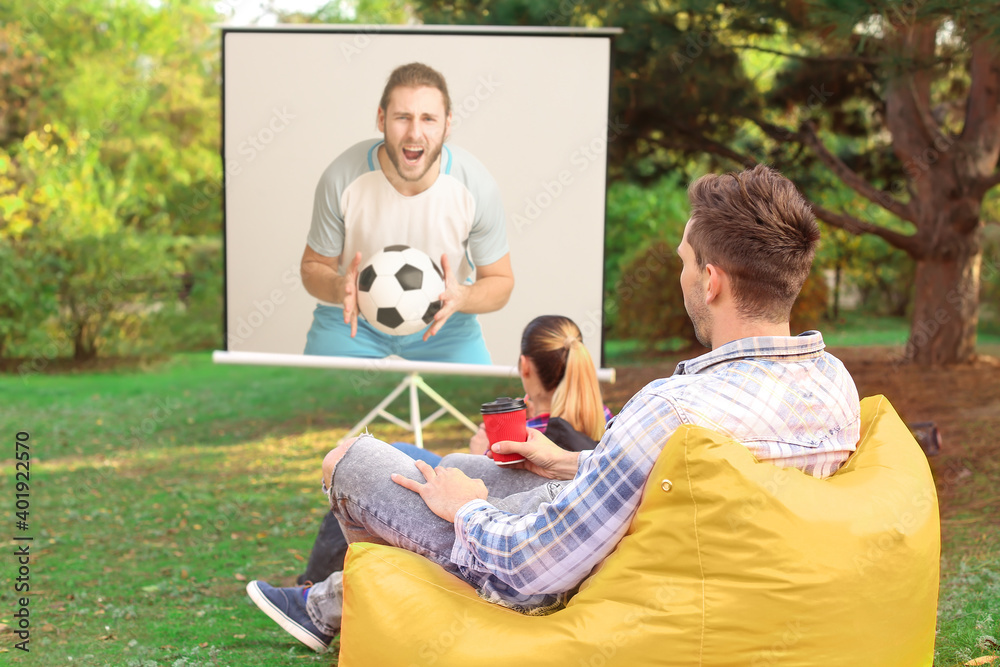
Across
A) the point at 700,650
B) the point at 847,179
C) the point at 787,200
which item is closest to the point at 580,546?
the point at 700,650

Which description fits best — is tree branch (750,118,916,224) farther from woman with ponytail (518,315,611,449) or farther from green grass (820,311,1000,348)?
woman with ponytail (518,315,611,449)

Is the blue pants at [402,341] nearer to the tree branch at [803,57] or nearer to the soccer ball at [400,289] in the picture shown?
the soccer ball at [400,289]

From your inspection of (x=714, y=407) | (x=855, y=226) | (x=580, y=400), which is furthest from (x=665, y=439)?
(x=855, y=226)

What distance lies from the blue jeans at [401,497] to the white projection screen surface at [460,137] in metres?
2.21

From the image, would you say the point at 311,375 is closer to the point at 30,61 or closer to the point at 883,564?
the point at 30,61

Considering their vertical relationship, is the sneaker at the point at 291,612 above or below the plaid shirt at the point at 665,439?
below

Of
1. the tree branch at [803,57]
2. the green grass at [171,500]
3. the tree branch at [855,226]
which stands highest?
the tree branch at [803,57]

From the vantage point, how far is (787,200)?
5.65 feet

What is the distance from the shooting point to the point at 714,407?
1.64 meters

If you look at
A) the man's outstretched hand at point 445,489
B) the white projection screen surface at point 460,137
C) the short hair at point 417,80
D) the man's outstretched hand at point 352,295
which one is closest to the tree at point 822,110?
the white projection screen surface at point 460,137

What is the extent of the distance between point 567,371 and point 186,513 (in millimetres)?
2851

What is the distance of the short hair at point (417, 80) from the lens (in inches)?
171

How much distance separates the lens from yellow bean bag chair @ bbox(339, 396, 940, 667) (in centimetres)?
156

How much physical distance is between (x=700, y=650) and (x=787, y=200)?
898mm
